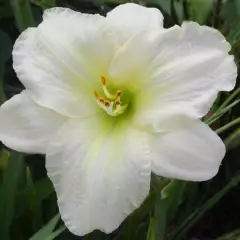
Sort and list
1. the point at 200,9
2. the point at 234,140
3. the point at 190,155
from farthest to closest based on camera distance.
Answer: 1. the point at 200,9
2. the point at 234,140
3. the point at 190,155

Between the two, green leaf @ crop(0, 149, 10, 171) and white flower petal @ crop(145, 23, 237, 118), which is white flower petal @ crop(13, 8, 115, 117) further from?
green leaf @ crop(0, 149, 10, 171)

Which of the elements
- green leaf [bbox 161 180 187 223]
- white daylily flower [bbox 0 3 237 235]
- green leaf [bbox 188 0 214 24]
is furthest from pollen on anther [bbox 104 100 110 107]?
green leaf [bbox 188 0 214 24]

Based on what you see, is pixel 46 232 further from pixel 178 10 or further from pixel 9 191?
pixel 178 10

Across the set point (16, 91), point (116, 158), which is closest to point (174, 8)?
point (16, 91)

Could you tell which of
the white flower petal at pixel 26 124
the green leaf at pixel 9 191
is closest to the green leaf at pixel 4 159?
the green leaf at pixel 9 191

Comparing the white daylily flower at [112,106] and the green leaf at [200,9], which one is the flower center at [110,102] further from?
the green leaf at [200,9]

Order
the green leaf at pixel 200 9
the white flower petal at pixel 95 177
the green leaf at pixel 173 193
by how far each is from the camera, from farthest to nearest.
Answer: the green leaf at pixel 200 9, the green leaf at pixel 173 193, the white flower petal at pixel 95 177

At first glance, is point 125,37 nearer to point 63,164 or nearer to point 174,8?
point 63,164

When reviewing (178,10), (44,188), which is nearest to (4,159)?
(44,188)
